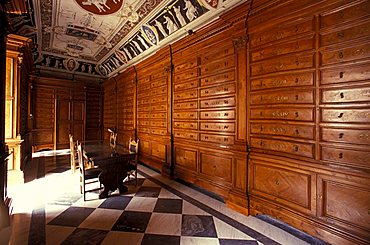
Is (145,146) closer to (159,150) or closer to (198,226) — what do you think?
(159,150)

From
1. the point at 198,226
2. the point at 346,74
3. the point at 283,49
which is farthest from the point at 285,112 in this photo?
the point at 198,226

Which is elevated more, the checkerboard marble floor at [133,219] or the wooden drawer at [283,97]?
the wooden drawer at [283,97]

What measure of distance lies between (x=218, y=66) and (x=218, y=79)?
0.24 meters

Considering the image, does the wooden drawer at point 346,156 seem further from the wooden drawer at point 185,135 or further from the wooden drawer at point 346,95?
the wooden drawer at point 185,135

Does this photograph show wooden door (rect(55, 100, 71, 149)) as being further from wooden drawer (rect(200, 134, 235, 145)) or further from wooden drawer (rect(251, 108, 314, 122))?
wooden drawer (rect(251, 108, 314, 122))

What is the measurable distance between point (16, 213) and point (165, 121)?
332cm

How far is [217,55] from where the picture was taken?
145 inches

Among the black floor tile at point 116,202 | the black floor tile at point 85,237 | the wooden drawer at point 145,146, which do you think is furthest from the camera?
the wooden drawer at point 145,146

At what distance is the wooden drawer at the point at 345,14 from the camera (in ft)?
6.57

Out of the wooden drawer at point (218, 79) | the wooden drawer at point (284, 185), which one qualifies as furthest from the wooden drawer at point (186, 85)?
the wooden drawer at point (284, 185)

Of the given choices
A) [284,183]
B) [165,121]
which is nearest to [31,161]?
[165,121]

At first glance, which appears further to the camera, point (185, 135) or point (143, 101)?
point (143, 101)

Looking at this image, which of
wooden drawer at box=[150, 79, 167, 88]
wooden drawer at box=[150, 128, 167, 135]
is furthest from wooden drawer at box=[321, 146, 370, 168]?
wooden drawer at box=[150, 79, 167, 88]

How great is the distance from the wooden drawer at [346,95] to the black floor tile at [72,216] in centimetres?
355
